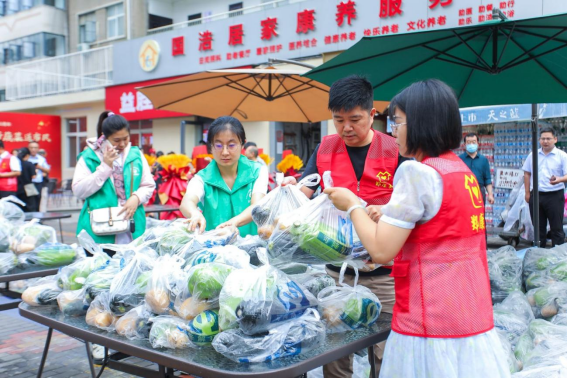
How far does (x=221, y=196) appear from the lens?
2941 millimetres

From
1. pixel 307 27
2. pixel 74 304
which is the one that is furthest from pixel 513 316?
pixel 307 27

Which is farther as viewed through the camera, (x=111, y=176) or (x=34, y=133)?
(x=34, y=133)

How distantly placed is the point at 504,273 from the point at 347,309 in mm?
2331

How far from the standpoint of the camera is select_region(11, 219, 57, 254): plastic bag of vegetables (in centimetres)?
334

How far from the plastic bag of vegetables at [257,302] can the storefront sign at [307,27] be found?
8.19 metres

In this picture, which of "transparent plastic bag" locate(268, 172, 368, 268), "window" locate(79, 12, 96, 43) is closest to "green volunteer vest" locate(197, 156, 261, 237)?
"transparent plastic bag" locate(268, 172, 368, 268)

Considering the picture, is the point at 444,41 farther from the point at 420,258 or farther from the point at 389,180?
the point at 420,258

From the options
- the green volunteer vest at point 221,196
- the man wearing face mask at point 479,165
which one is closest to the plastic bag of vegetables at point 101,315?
the green volunteer vest at point 221,196

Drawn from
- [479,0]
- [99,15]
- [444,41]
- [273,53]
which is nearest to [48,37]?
[99,15]

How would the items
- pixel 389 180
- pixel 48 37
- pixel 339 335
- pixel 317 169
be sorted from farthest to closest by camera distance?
1. pixel 48 37
2. pixel 317 169
3. pixel 389 180
4. pixel 339 335

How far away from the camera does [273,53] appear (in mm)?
12766

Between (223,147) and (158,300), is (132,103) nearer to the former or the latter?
(223,147)

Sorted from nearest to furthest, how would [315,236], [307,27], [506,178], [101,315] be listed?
[315,236] < [101,315] < [506,178] < [307,27]

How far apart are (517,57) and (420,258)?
291 centimetres
